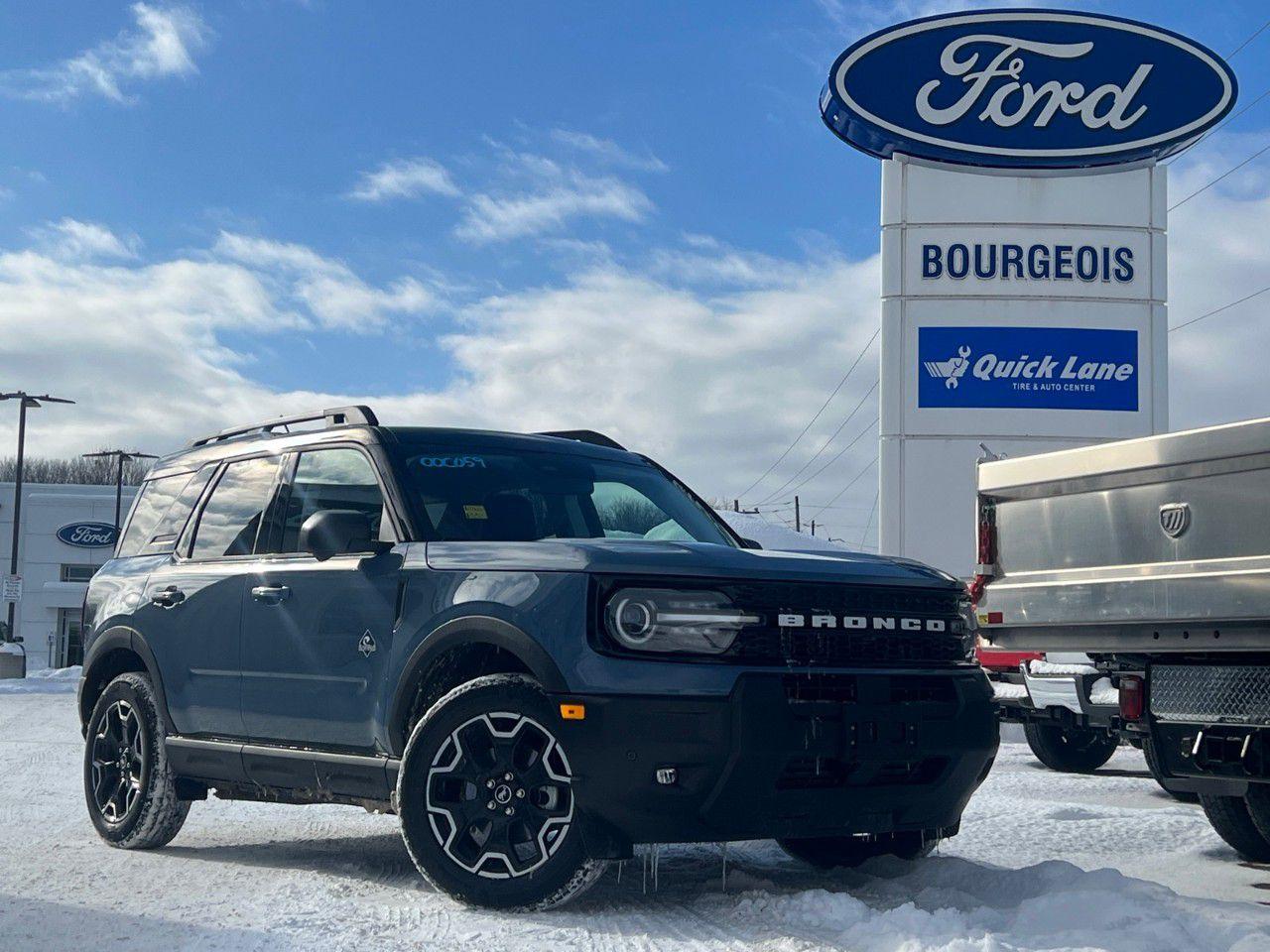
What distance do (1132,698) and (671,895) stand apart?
8.87 ft

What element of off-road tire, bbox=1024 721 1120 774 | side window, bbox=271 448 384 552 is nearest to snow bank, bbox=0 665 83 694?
off-road tire, bbox=1024 721 1120 774

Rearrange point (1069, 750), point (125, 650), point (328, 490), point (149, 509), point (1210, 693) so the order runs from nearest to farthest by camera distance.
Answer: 1. point (328, 490)
2. point (1210, 693)
3. point (125, 650)
4. point (149, 509)
5. point (1069, 750)

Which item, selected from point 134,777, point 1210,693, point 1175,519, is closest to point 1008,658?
point 1175,519

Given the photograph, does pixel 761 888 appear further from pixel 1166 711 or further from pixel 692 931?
pixel 1166 711

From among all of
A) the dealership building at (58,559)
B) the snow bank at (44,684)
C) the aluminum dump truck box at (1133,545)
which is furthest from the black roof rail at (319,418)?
the dealership building at (58,559)

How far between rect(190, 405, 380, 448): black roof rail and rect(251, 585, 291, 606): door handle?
0.77m

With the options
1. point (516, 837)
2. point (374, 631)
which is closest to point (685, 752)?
point (516, 837)

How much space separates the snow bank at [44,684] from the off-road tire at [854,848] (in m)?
21.7

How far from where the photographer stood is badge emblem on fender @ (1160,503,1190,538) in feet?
22.9

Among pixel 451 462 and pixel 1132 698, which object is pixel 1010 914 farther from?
pixel 451 462

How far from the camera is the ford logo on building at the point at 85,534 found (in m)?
58.8

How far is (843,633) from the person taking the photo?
211 inches

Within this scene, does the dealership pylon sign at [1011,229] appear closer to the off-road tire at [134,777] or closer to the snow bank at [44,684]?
the snow bank at [44,684]

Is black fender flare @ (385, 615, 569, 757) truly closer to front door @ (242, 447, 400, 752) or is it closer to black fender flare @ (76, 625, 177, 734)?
front door @ (242, 447, 400, 752)
